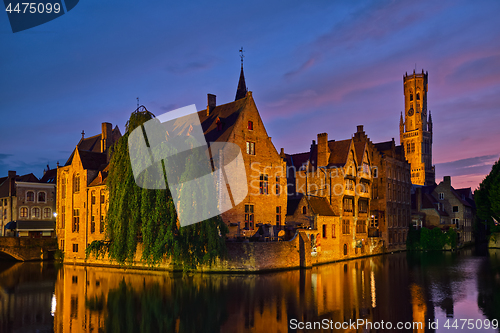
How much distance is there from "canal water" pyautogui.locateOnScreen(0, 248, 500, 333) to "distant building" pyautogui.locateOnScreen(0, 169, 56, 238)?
63.6 feet

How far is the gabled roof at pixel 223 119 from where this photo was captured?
124 feet

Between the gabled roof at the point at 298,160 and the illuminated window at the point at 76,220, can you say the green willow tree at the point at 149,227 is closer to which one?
the illuminated window at the point at 76,220

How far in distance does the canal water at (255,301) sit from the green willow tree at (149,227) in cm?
185

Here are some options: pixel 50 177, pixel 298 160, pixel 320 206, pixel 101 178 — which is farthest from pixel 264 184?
pixel 50 177

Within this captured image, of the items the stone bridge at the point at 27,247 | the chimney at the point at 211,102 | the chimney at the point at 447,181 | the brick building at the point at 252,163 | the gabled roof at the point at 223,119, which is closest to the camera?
the brick building at the point at 252,163

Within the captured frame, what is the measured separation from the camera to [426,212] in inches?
2502

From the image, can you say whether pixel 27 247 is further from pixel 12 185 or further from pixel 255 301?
pixel 255 301

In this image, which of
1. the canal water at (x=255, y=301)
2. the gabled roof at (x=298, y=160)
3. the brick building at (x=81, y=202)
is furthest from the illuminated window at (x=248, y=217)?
the brick building at (x=81, y=202)

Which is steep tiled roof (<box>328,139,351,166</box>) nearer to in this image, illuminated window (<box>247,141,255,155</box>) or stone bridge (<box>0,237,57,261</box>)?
illuminated window (<box>247,141,255,155</box>)

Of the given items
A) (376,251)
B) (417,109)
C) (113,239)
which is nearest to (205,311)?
(113,239)

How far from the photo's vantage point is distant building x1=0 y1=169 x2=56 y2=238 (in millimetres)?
50138

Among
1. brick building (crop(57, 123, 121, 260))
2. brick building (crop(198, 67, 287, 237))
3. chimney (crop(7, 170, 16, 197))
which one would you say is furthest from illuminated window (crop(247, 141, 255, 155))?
chimney (crop(7, 170, 16, 197))

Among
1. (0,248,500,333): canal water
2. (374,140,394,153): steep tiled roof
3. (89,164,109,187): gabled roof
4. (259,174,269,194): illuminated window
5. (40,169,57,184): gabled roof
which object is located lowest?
(0,248,500,333): canal water

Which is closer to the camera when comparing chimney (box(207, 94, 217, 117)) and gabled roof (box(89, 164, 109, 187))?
gabled roof (box(89, 164, 109, 187))
